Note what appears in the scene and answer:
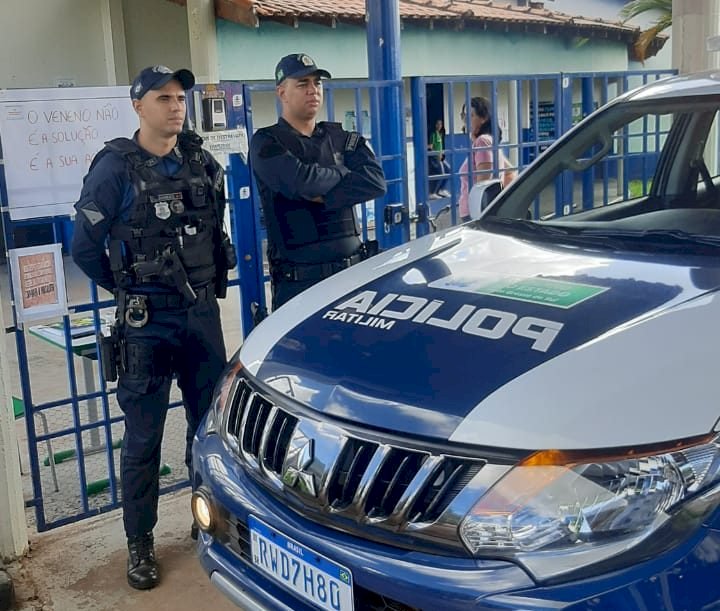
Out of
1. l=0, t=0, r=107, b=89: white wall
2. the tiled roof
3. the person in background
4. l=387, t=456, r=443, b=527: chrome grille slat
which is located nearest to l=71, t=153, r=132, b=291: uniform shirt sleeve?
l=387, t=456, r=443, b=527: chrome grille slat

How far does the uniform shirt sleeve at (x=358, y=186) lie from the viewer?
371cm

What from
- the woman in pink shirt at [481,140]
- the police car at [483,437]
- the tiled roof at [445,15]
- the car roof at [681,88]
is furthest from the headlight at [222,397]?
the tiled roof at [445,15]

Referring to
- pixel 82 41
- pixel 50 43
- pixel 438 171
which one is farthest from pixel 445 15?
pixel 438 171

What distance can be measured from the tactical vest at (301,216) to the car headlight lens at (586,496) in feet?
6.99

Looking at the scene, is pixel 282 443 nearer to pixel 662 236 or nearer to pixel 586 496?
pixel 586 496

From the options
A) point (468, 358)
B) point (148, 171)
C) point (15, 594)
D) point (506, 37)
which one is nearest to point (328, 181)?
point (148, 171)

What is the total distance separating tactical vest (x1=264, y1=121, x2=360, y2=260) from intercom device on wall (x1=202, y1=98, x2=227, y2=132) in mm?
264

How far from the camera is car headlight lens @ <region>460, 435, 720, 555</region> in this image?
173 cm

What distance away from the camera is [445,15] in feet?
42.4

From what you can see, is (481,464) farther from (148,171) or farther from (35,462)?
(35,462)

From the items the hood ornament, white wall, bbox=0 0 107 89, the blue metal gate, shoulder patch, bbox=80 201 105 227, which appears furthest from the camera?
white wall, bbox=0 0 107 89

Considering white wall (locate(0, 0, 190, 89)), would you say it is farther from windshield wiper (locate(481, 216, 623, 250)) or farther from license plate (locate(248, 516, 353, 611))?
license plate (locate(248, 516, 353, 611))

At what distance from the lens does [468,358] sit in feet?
6.75

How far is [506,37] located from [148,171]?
12240mm
